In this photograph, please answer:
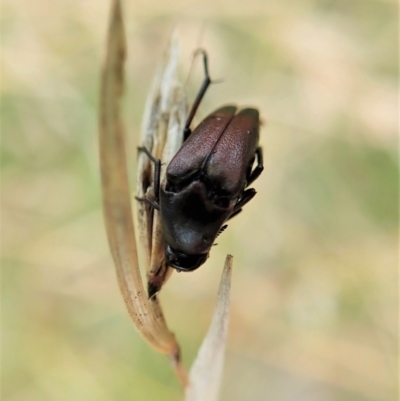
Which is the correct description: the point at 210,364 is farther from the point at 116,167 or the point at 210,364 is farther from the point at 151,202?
the point at 116,167

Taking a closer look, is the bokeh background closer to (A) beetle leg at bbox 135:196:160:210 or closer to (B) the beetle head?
(B) the beetle head

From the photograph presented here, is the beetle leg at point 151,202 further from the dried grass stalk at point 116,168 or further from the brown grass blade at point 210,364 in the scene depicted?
the brown grass blade at point 210,364

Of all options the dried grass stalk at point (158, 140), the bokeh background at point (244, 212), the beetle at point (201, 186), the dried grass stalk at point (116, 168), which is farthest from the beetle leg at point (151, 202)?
the bokeh background at point (244, 212)

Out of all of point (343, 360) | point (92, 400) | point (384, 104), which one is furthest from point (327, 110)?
point (92, 400)

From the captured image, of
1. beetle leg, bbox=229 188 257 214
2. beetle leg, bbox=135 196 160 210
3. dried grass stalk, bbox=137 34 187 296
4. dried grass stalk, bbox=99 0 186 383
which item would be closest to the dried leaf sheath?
dried grass stalk, bbox=99 0 186 383

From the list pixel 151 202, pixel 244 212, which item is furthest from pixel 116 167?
pixel 244 212

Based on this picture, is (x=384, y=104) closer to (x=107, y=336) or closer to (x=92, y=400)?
(x=107, y=336)
